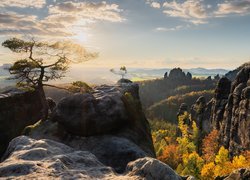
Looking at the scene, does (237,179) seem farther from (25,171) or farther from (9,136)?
(9,136)

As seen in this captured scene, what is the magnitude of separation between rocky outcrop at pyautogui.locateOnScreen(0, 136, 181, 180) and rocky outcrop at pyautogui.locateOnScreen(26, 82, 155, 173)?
1340cm

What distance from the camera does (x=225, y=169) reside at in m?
90.2

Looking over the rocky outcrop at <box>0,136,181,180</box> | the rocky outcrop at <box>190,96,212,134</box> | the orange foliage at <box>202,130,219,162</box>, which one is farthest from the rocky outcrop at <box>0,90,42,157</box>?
the rocky outcrop at <box>190,96,212,134</box>

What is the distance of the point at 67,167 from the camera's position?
16656 mm

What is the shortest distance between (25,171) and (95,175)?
350 cm

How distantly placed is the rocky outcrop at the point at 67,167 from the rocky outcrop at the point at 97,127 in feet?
44.0

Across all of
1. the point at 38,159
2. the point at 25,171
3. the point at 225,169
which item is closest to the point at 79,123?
the point at 38,159

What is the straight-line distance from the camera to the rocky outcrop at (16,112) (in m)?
43.3

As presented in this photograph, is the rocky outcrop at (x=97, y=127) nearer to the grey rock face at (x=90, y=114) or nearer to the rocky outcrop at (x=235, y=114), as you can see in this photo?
the grey rock face at (x=90, y=114)

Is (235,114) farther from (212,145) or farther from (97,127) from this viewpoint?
(97,127)

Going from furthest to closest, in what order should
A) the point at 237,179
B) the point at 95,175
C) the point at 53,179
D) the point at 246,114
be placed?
the point at 246,114
the point at 237,179
the point at 95,175
the point at 53,179

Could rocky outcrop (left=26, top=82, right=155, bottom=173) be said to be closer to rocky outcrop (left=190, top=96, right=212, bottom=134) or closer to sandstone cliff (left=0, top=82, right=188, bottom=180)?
sandstone cliff (left=0, top=82, right=188, bottom=180)

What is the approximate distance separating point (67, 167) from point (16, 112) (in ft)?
107

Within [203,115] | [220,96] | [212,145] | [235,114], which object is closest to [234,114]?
[235,114]
